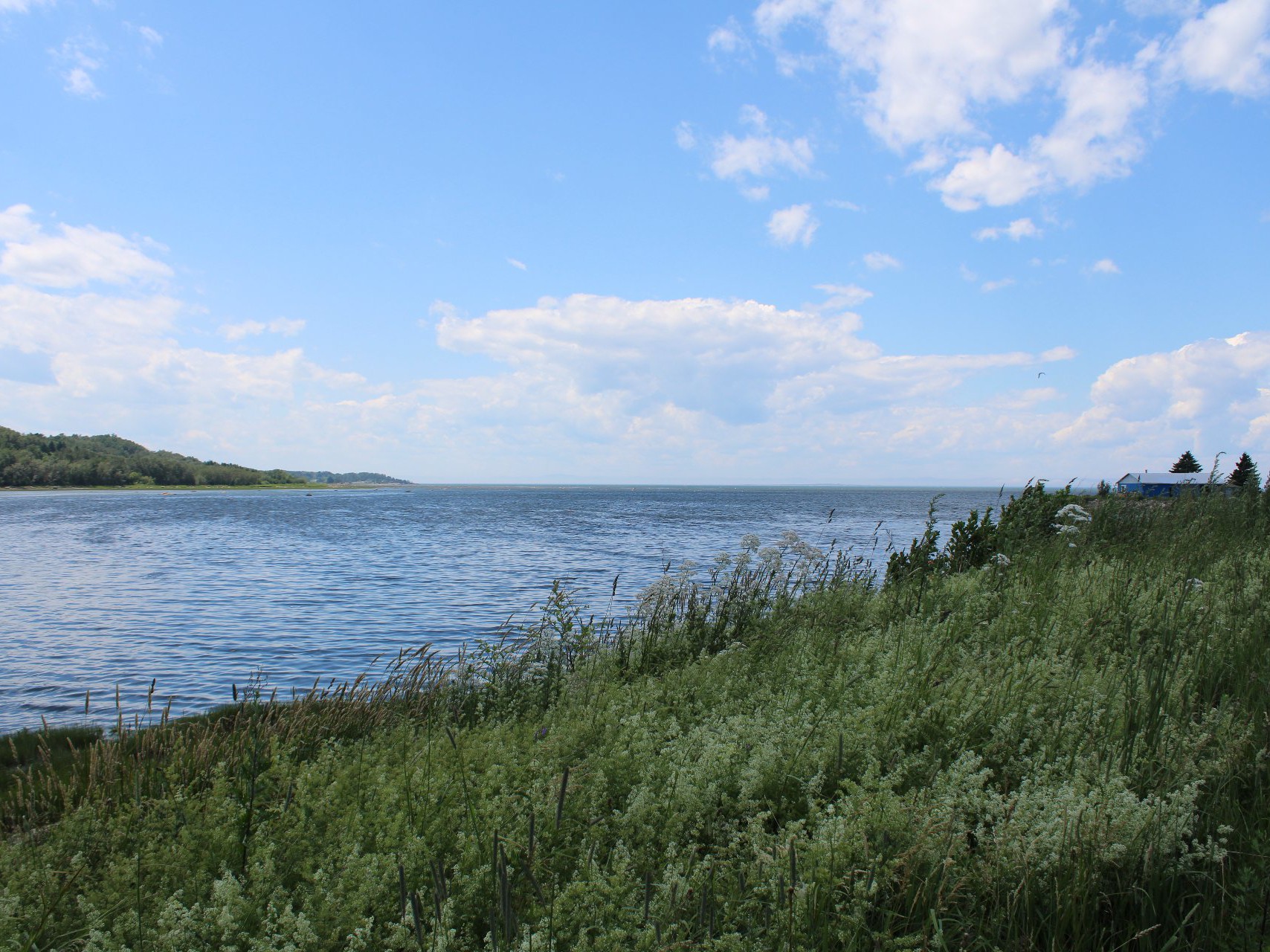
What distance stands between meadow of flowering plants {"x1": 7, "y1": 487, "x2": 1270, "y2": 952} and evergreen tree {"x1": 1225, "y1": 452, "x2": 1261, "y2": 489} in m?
8.43

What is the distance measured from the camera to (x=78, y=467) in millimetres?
166625

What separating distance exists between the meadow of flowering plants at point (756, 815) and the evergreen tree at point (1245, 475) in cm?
843

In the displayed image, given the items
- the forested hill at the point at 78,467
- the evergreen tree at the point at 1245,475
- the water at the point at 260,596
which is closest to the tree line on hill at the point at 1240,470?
the evergreen tree at the point at 1245,475

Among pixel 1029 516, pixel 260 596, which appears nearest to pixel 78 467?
pixel 260 596

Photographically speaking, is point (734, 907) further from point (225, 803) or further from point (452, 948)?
point (225, 803)

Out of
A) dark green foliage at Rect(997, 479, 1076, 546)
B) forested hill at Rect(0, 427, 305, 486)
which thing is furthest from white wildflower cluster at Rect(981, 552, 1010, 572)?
forested hill at Rect(0, 427, 305, 486)

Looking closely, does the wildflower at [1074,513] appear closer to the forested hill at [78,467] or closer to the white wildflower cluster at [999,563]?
the white wildflower cluster at [999,563]

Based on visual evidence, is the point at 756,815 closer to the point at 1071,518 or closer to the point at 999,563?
the point at 999,563

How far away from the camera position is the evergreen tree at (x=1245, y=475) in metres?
13.3

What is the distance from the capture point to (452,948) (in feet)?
9.44

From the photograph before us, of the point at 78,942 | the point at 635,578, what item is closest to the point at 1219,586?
the point at 78,942

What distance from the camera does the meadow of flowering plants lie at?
291 centimetres

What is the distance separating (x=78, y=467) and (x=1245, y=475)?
208416mm

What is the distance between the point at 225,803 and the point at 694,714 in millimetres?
3259
